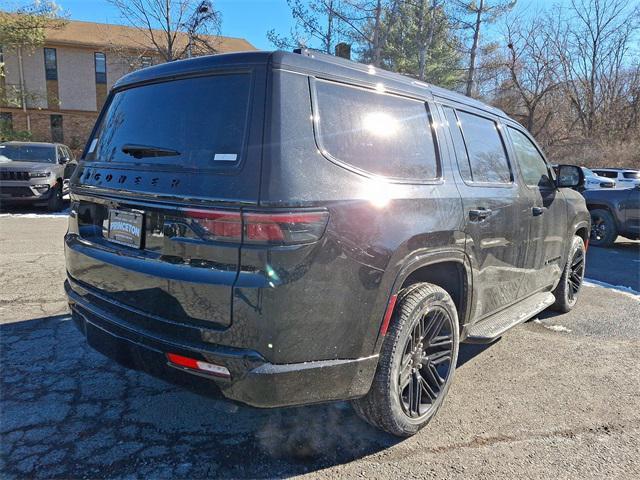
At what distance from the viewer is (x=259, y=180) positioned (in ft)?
6.57

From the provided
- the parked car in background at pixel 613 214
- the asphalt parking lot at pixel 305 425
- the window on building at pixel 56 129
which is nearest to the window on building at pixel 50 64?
the window on building at pixel 56 129

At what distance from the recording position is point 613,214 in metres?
9.74

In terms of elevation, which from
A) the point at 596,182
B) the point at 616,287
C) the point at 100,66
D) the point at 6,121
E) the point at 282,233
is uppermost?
the point at 100,66

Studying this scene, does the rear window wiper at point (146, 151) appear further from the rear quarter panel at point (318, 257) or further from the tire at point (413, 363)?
the tire at point (413, 363)

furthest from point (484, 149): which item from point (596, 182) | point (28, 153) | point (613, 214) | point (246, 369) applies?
point (596, 182)

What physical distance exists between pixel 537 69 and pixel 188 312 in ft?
117

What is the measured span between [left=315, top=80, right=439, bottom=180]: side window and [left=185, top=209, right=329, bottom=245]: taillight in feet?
1.30

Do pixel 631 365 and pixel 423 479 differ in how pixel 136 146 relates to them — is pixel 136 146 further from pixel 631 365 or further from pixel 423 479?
pixel 631 365

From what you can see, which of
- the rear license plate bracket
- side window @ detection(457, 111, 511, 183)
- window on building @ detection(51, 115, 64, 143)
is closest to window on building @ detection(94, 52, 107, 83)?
window on building @ detection(51, 115, 64, 143)

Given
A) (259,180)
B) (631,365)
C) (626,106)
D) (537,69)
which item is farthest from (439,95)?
(626,106)

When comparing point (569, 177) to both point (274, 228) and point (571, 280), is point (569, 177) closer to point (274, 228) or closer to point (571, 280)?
point (571, 280)

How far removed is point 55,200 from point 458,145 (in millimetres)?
11137

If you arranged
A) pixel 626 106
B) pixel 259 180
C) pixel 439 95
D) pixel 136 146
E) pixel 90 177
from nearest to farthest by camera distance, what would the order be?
pixel 259 180 → pixel 136 146 → pixel 90 177 → pixel 439 95 → pixel 626 106

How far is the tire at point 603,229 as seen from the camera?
9805 millimetres
